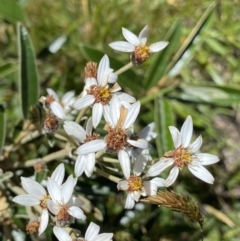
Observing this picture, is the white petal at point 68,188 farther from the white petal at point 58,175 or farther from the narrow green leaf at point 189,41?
the narrow green leaf at point 189,41

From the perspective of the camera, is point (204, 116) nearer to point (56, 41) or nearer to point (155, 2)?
point (155, 2)

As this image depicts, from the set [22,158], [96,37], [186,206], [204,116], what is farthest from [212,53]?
[186,206]

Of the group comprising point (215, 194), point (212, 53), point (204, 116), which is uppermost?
point (212, 53)

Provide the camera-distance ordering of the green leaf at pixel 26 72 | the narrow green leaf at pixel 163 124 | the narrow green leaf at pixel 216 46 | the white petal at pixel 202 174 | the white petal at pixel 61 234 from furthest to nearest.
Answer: the narrow green leaf at pixel 216 46 < the narrow green leaf at pixel 163 124 < the green leaf at pixel 26 72 < the white petal at pixel 202 174 < the white petal at pixel 61 234

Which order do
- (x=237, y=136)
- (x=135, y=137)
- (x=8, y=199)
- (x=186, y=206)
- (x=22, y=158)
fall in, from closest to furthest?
(x=186, y=206) < (x=135, y=137) < (x=8, y=199) < (x=22, y=158) < (x=237, y=136)

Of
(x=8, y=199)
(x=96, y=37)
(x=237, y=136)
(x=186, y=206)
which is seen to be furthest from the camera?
(x=237, y=136)

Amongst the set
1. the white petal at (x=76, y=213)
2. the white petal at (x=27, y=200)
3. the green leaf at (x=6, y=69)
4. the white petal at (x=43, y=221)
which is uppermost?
the green leaf at (x=6, y=69)

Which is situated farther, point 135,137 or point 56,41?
point 56,41

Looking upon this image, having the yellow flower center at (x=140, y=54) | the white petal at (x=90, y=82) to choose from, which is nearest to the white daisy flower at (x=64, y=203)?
the white petal at (x=90, y=82)
